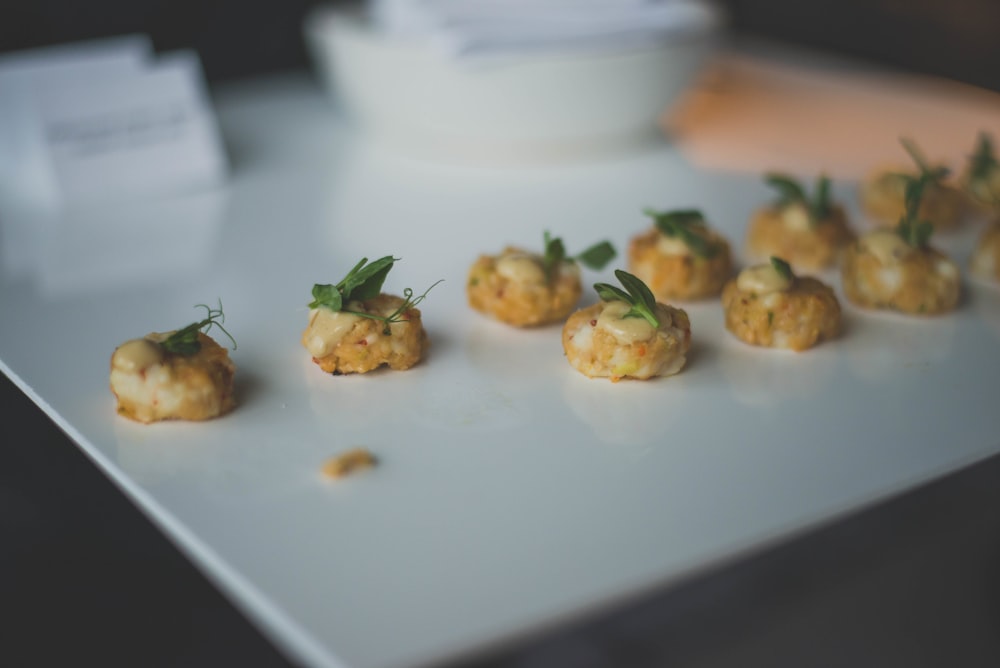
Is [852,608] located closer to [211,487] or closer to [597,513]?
[597,513]

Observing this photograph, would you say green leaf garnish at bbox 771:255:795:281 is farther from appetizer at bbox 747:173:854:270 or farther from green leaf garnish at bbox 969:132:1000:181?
green leaf garnish at bbox 969:132:1000:181

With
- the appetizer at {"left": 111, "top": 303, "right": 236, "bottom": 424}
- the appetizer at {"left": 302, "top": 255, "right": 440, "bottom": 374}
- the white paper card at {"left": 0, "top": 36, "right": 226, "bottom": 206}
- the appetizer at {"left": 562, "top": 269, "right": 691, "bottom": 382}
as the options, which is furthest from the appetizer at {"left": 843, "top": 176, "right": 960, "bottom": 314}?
the white paper card at {"left": 0, "top": 36, "right": 226, "bottom": 206}

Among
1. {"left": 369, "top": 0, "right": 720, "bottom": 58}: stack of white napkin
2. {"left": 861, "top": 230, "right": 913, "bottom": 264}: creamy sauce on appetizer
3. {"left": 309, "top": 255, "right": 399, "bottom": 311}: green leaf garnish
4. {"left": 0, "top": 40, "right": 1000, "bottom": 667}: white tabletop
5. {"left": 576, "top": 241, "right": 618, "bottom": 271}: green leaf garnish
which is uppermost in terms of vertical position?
{"left": 369, "top": 0, "right": 720, "bottom": 58}: stack of white napkin

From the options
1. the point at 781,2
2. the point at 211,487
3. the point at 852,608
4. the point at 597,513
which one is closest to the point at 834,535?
the point at 852,608

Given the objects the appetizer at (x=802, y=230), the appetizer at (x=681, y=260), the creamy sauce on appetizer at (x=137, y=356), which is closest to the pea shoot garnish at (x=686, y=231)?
the appetizer at (x=681, y=260)

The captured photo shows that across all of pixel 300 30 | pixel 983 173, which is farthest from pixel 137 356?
pixel 300 30

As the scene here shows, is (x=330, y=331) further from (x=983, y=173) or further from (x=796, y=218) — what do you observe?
(x=983, y=173)
